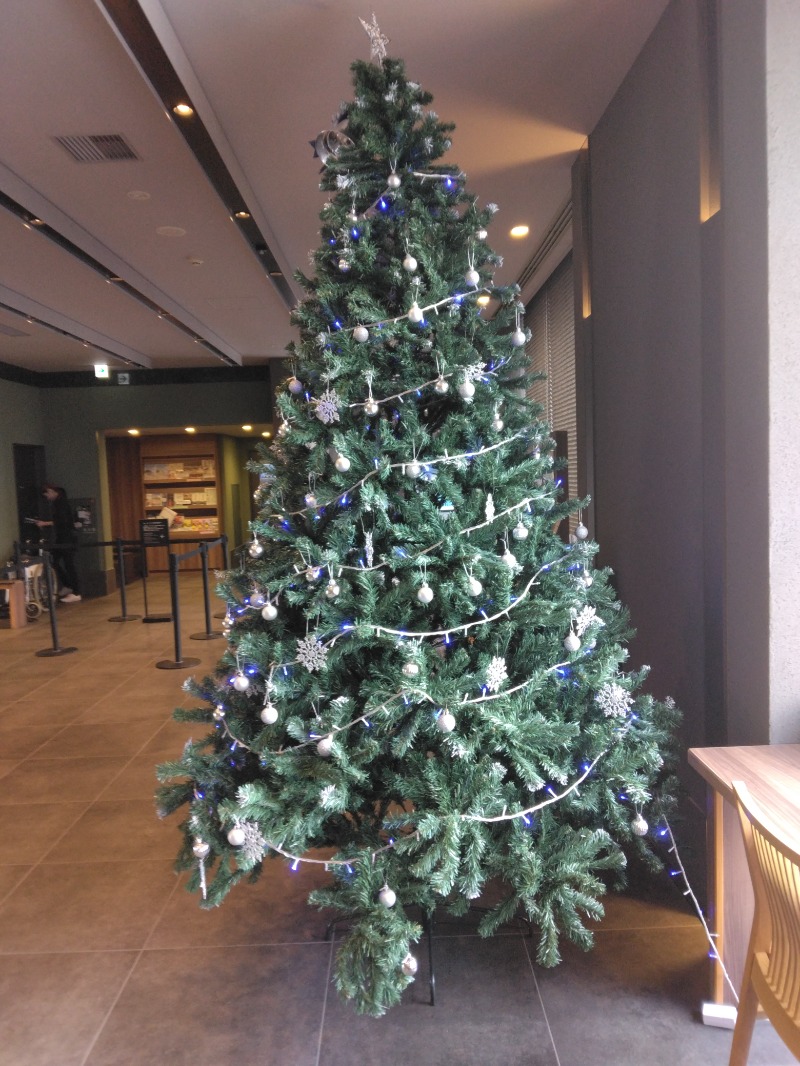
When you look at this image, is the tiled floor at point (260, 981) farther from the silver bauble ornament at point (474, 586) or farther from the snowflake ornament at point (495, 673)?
the silver bauble ornament at point (474, 586)

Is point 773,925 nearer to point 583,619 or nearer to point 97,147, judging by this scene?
point 583,619

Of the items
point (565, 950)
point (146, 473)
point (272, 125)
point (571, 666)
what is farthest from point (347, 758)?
point (146, 473)

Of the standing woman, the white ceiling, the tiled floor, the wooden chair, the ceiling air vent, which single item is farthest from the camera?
the standing woman

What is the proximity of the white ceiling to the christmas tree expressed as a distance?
3.27ft

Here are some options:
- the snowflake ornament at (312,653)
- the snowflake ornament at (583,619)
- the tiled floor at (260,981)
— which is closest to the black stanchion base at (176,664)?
the tiled floor at (260,981)

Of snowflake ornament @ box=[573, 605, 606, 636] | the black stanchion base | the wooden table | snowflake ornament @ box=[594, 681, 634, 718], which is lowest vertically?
the black stanchion base

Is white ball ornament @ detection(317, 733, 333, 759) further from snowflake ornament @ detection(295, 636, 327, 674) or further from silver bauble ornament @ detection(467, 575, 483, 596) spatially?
silver bauble ornament @ detection(467, 575, 483, 596)

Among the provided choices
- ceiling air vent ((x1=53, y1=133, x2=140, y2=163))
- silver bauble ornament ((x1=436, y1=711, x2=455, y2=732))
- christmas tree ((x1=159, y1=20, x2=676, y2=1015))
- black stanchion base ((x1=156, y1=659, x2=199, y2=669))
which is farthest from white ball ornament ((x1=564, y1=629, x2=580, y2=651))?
black stanchion base ((x1=156, y1=659, x2=199, y2=669))

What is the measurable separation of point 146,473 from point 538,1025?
1170 centimetres

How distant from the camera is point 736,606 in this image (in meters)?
2.00

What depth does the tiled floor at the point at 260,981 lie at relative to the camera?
1.86m

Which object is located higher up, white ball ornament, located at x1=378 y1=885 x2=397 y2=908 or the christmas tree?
the christmas tree

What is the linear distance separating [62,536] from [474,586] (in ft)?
30.5

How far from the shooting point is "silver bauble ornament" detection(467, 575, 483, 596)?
1705 millimetres
